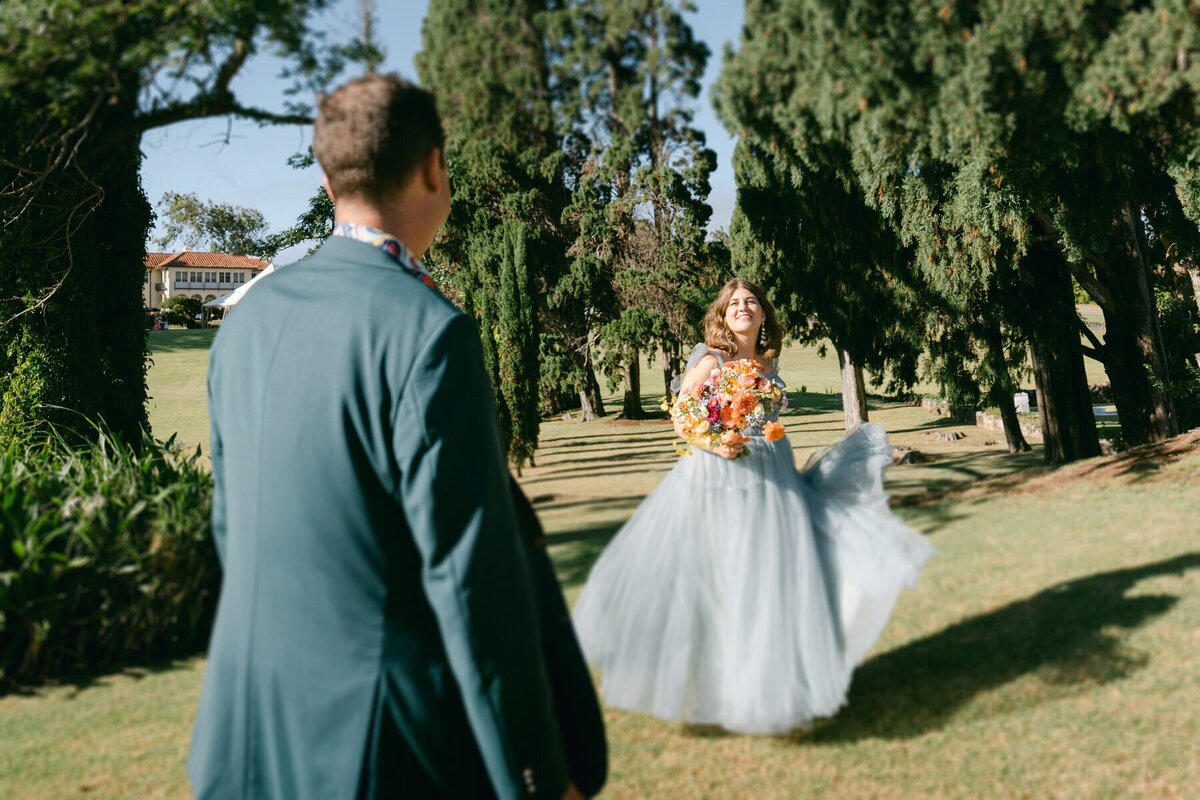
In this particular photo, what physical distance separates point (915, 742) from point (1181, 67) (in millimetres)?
2458

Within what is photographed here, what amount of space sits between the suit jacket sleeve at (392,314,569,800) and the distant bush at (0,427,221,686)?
3.38 m

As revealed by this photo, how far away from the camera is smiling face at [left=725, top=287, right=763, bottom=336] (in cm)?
425

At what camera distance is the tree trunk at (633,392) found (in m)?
5.69

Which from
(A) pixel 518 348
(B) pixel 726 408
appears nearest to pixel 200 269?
(A) pixel 518 348

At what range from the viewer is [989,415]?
1836cm

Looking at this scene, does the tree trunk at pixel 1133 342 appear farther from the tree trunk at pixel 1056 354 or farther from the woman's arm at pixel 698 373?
the woman's arm at pixel 698 373

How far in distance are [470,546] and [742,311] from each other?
10.5 ft

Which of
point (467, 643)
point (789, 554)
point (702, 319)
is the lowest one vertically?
point (789, 554)

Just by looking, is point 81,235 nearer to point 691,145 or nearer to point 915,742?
point 691,145

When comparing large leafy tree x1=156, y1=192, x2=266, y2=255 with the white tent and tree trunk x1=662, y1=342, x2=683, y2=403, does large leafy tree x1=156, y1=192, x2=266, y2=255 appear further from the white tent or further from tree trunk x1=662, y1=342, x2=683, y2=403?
tree trunk x1=662, y1=342, x2=683, y2=403

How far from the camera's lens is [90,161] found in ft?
13.7

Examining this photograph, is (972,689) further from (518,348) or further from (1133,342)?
(1133,342)

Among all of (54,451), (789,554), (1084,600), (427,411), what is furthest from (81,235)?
(1084,600)

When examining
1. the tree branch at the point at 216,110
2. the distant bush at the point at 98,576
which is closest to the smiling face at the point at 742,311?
the tree branch at the point at 216,110
